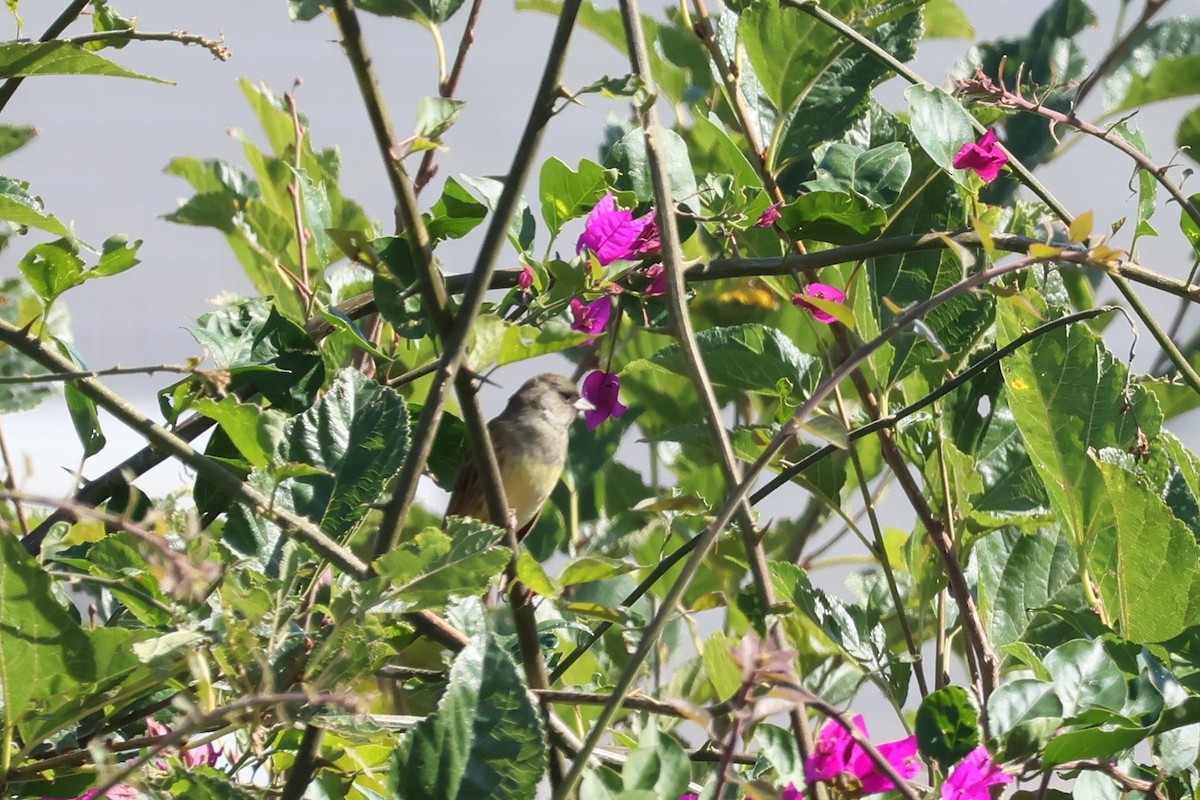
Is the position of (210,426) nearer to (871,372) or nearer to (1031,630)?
(871,372)

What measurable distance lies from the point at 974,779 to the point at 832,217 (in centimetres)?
53

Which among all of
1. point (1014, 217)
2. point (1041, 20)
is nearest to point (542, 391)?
point (1041, 20)

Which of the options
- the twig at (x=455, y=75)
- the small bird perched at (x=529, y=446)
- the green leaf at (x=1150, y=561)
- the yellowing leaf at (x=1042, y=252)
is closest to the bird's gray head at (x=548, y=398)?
the small bird perched at (x=529, y=446)

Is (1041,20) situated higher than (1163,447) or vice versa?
(1041,20)

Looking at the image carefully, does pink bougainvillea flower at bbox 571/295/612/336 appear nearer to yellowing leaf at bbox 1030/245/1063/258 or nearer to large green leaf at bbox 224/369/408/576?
large green leaf at bbox 224/369/408/576

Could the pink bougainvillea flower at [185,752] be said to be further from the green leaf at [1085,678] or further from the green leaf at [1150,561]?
the green leaf at [1150,561]

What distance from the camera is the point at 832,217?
1.22m

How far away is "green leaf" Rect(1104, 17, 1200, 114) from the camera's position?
139 cm

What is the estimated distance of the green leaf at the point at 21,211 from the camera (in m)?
0.99

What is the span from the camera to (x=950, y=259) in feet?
4.50

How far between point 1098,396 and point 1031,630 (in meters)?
0.28

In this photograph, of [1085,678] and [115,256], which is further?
[115,256]

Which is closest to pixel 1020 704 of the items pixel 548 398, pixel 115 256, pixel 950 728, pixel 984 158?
pixel 950 728

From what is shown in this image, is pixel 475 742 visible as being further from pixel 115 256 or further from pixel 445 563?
pixel 115 256
